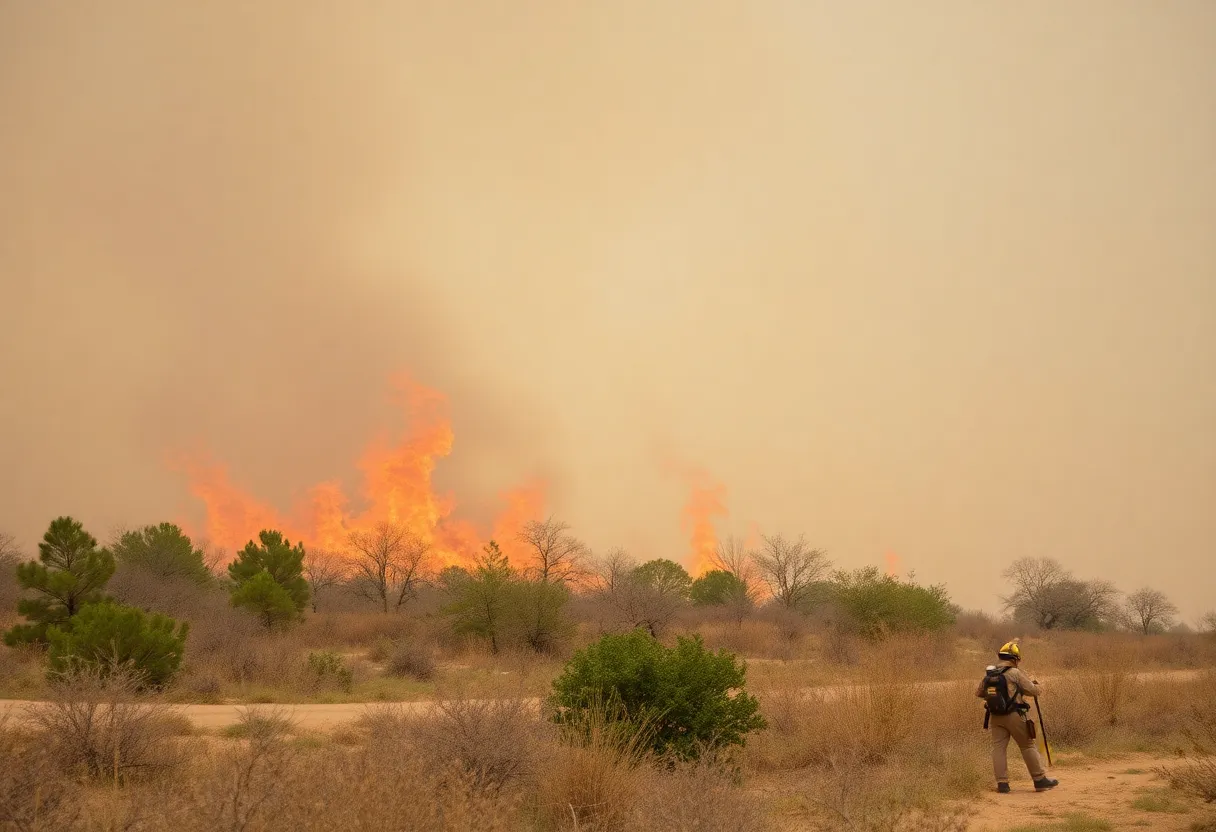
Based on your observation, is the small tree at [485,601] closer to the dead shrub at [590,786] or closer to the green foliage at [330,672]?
the green foliage at [330,672]

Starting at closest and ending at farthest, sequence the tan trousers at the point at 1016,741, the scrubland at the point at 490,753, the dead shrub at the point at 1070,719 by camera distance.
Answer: the scrubland at the point at 490,753
the tan trousers at the point at 1016,741
the dead shrub at the point at 1070,719

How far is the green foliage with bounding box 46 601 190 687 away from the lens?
1697cm

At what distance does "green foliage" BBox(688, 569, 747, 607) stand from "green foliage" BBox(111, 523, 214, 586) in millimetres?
36269

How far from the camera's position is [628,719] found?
35.7 ft

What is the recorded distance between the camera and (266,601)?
34.5 meters

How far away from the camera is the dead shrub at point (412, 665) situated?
2520 cm

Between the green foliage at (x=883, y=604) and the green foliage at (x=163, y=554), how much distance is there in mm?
36101

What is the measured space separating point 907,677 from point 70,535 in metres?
26.4

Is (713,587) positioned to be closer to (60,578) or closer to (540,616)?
(540,616)

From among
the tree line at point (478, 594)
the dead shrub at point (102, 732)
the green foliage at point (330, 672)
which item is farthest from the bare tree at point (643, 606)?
the dead shrub at point (102, 732)

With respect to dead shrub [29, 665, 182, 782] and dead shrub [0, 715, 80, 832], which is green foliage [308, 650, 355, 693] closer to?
dead shrub [29, 665, 182, 782]

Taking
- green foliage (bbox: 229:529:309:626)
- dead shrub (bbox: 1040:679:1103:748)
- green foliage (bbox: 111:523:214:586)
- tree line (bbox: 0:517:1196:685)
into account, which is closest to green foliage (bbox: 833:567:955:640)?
tree line (bbox: 0:517:1196:685)

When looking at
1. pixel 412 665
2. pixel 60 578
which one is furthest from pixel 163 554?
pixel 412 665

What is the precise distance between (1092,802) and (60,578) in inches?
1114
